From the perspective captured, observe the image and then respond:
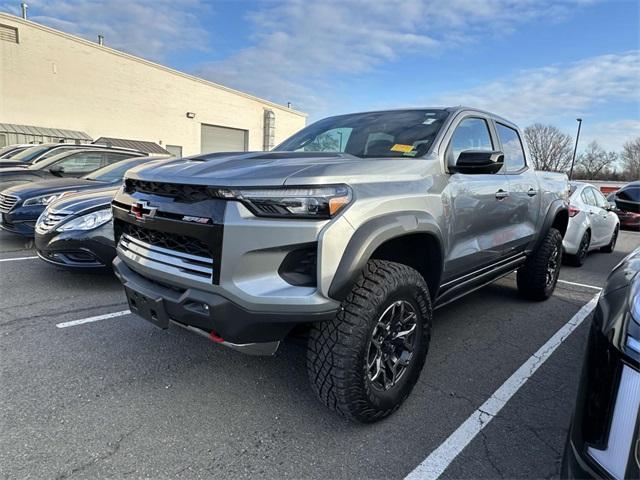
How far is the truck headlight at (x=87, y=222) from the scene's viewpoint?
4.54 metres

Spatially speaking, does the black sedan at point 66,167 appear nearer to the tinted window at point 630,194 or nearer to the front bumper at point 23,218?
the front bumper at point 23,218

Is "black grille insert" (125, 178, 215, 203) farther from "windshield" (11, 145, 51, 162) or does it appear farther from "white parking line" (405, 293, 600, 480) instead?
"windshield" (11, 145, 51, 162)

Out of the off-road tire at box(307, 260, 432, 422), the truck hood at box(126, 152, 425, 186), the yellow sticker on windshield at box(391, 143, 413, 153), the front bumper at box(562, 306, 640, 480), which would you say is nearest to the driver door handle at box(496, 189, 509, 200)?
the yellow sticker on windshield at box(391, 143, 413, 153)

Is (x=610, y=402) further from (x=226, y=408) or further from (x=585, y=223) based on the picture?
(x=585, y=223)

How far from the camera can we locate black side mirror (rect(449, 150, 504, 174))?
279 cm

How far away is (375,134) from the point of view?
11.1 ft

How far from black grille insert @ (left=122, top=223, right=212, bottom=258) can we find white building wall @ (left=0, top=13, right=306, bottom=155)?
2385 cm

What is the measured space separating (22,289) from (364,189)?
4191mm

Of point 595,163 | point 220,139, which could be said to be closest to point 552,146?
point 595,163

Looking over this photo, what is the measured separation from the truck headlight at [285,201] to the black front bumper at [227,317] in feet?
1.53

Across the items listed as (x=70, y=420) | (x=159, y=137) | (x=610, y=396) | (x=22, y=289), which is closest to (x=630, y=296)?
(x=610, y=396)

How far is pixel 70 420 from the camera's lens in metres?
2.39

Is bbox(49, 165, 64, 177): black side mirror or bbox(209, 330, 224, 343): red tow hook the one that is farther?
bbox(49, 165, 64, 177): black side mirror

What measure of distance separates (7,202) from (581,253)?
9.17 meters
